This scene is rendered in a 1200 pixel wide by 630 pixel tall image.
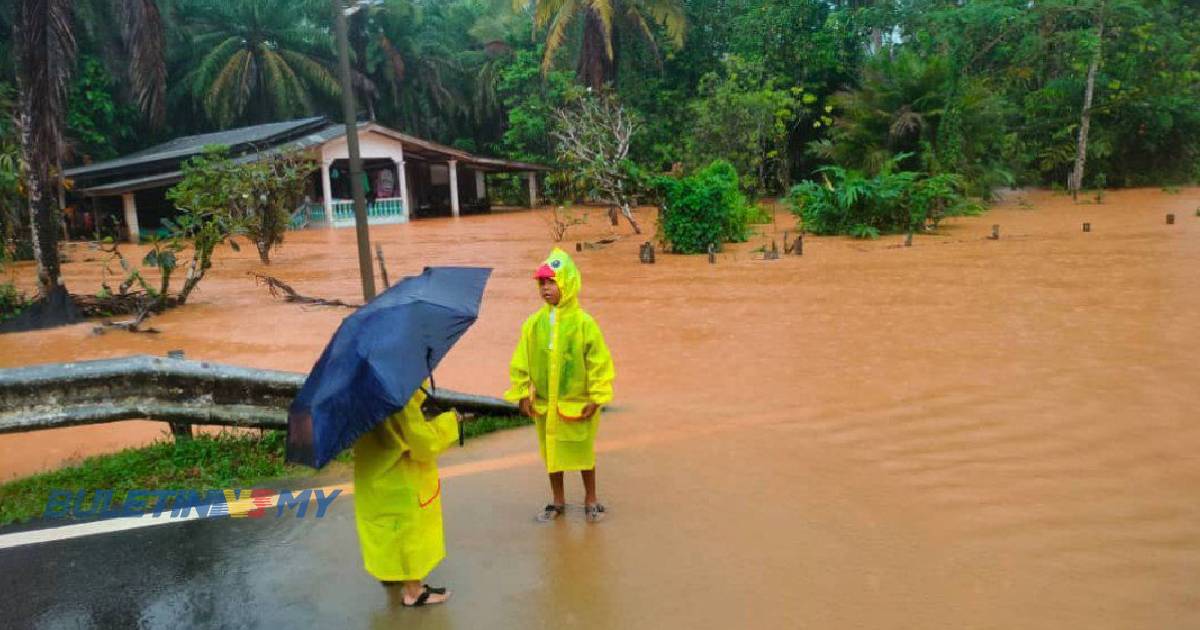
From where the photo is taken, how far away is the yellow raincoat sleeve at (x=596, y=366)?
4371 millimetres

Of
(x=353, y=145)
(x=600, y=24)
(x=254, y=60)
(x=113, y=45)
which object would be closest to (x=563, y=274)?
(x=353, y=145)

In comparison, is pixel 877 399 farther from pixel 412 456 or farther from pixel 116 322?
pixel 116 322

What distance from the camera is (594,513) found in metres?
4.59

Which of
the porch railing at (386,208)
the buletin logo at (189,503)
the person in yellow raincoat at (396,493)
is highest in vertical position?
the porch railing at (386,208)

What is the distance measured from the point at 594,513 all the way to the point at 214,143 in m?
27.5

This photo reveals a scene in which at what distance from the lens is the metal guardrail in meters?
4.90

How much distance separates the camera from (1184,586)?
3686 millimetres

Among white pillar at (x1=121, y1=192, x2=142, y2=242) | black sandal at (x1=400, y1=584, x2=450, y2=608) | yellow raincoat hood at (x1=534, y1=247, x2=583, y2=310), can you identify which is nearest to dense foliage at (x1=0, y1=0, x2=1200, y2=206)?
white pillar at (x1=121, y1=192, x2=142, y2=242)

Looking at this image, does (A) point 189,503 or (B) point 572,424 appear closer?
(B) point 572,424

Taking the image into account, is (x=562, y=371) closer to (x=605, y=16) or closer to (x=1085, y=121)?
(x=605, y=16)

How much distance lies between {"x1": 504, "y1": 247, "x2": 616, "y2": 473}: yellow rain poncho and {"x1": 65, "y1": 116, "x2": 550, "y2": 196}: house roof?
25.1 m

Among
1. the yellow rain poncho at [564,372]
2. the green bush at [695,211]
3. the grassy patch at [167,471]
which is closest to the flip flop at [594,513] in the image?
the yellow rain poncho at [564,372]

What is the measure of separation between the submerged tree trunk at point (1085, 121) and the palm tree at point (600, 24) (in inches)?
534

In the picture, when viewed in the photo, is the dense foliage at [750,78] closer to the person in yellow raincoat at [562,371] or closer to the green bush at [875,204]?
the green bush at [875,204]
